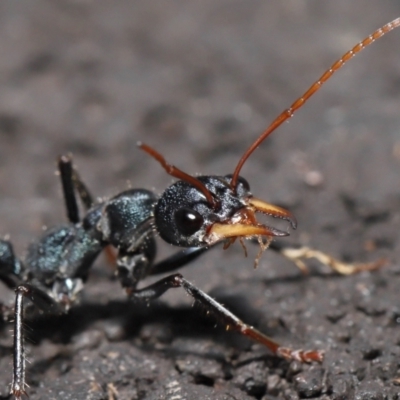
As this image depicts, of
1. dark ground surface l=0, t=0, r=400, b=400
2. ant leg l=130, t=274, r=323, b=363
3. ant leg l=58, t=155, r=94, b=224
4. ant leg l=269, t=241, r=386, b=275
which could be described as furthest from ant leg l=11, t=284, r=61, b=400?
ant leg l=269, t=241, r=386, b=275

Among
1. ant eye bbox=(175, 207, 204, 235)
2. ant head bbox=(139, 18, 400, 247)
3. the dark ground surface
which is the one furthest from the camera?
the dark ground surface

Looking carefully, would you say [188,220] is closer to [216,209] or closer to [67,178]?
[216,209]

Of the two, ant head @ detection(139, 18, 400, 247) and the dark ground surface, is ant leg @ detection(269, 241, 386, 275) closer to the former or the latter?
the dark ground surface

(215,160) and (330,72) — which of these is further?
(215,160)

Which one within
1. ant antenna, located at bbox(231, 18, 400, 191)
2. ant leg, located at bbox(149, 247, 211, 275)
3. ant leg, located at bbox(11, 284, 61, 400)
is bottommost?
ant leg, located at bbox(11, 284, 61, 400)

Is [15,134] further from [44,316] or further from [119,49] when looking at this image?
[44,316]

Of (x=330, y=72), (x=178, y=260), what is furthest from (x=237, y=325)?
(x=330, y=72)
